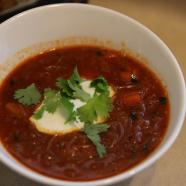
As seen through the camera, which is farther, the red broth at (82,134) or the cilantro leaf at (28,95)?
the cilantro leaf at (28,95)

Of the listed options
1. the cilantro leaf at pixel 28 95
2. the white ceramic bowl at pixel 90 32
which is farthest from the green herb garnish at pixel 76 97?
the white ceramic bowl at pixel 90 32

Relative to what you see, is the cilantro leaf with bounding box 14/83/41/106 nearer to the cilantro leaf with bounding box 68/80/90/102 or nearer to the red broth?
the red broth

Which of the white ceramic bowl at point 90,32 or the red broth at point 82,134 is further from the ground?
the white ceramic bowl at point 90,32

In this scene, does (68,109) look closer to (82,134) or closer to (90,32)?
(82,134)

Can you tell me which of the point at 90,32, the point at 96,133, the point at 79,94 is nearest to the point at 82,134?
the point at 96,133

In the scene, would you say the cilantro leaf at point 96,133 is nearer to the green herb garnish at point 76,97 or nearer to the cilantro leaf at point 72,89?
the green herb garnish at point 76,97

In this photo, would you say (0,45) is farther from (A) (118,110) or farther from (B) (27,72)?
(A) (118,110)

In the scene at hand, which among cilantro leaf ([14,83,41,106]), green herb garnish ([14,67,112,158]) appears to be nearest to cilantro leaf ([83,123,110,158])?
green herb garnish ([14,67,112,158])
